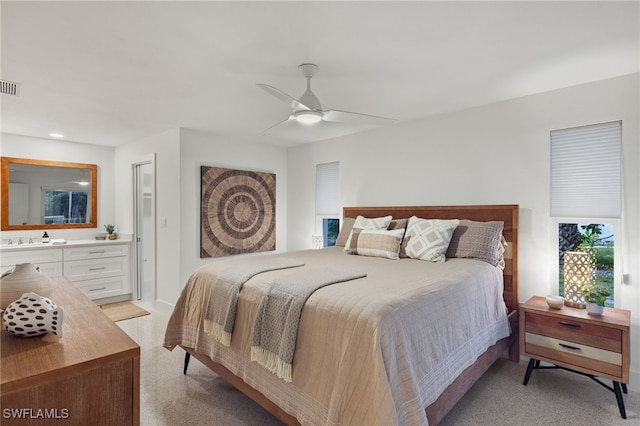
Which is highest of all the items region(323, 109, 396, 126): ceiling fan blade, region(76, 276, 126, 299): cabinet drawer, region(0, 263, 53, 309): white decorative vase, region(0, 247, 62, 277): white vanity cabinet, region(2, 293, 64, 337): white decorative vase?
region(323, 109, 396, 126): ceiling fan blade

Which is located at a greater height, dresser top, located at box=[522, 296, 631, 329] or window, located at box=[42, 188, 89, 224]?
window, located at box=[42, 188, 89, 224]

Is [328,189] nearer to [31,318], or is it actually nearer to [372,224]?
[372,224]

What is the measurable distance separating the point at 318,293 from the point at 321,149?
3404 mm

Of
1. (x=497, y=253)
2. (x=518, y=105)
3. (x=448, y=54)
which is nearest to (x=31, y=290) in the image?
(x=448, y=54)

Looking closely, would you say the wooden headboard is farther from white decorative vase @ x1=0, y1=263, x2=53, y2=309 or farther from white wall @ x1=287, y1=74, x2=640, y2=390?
white decorative vase @ x1=0, y1=263, x2=53, y2=309

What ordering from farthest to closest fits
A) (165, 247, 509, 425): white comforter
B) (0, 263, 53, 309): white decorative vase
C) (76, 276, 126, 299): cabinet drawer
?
1. (76, 276, 126, 299): cabinet drawer
2. (165, 247, 509, 425): white comforter
3. (0, 263, 53, 309): white decorative vase

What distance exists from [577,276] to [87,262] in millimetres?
5562

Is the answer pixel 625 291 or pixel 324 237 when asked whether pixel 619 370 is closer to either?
pixel 625 291

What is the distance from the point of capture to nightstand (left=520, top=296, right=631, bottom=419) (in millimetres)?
2197

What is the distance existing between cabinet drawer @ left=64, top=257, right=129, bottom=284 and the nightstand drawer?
507 cm

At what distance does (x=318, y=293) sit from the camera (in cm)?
179

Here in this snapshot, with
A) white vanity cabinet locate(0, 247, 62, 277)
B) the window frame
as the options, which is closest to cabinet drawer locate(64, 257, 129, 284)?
white vanity cabinet locate(0, 247, 62, 277)

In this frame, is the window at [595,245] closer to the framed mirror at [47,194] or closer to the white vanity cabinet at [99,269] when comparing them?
the white vanity cabinet at [99,269]

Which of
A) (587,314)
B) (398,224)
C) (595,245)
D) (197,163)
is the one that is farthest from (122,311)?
(595,245)
